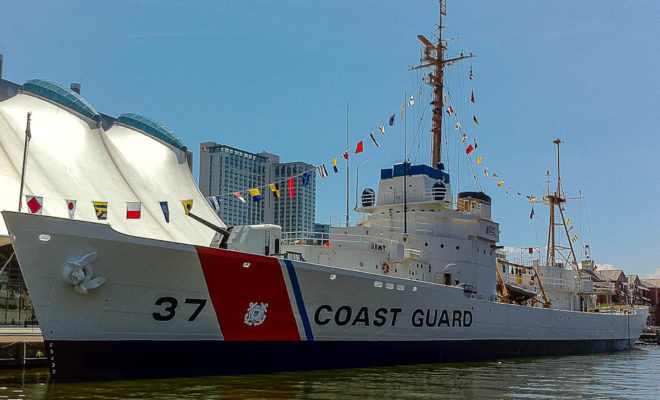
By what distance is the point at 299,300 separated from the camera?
14.0 metres

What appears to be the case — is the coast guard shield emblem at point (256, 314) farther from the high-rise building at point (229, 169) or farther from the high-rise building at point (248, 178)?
the high-rise building at point (229, 169)

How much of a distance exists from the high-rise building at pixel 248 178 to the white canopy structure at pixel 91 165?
1676mm

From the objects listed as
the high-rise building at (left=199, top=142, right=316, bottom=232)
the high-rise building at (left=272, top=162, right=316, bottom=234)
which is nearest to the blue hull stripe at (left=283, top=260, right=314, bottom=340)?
the high-rise building at (left=199, top=142, right=316, bottom=232)

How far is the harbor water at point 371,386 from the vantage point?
10.7 m

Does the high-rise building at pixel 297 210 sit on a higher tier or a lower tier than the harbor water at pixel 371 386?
higher

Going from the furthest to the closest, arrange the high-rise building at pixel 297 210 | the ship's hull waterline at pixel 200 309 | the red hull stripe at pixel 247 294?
1. the high-rise building at pixel 297 210
2. the red hull stripe at pixel 247 294
3. the ship's hull waterline at pixel 200 309

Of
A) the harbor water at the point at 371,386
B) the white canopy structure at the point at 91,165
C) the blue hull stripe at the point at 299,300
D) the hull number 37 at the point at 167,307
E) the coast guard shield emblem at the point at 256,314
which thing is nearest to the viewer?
the harbor water at the point at 371,386

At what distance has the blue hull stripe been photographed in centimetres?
1374

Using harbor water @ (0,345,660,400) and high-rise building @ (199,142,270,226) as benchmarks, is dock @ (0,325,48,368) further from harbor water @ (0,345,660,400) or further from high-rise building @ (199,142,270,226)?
high-rise building @ (199,142,270,226)

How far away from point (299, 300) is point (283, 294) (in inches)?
18.8

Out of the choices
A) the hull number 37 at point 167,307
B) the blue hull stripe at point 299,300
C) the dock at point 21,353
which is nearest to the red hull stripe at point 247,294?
the blue hull stripe at point 299,300

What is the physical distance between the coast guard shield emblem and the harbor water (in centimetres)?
113

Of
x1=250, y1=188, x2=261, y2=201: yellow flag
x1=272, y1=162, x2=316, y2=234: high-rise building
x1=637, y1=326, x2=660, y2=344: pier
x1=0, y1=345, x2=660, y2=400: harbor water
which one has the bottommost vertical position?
x1=637, y1=326, x2=660, y2=344: pier

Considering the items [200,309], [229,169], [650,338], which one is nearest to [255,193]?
[200,309]
